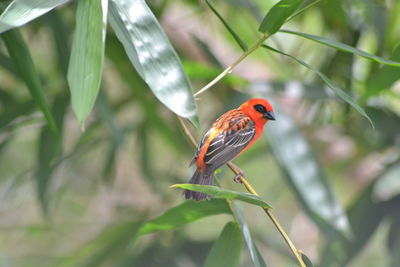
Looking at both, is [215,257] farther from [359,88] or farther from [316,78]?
[359,88]

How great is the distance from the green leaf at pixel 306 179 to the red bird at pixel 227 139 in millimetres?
920

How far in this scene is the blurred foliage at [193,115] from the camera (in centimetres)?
127

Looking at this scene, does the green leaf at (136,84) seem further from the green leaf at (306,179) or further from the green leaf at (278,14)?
the green leaf at (278,14)

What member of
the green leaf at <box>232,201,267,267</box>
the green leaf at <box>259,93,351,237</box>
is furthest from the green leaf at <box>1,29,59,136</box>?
the green leaf at <box>259,93,351,237</box>

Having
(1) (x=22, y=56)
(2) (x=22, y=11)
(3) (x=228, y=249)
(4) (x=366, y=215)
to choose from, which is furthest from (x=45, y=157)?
(4) (x=366, y=215)

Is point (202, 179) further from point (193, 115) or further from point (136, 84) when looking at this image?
point (136, 84)

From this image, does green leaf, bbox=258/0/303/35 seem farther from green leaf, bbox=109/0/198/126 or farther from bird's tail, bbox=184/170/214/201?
bird's tail, bbox=184/170/214/201

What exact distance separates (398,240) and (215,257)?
1.68 meters

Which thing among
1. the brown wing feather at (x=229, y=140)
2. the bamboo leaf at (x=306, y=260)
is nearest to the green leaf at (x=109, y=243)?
the bamboo leaf at (x=306, y=260)

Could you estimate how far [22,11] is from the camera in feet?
4.01

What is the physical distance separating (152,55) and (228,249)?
523 mm

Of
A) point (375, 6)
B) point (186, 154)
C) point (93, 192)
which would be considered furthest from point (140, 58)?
point (93, 192)

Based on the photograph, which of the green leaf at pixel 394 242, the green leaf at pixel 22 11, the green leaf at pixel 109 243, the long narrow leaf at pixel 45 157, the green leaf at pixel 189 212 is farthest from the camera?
the green leaf at pixel 109 243

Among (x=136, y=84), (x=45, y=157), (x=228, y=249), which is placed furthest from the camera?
(x=136, y=84)
